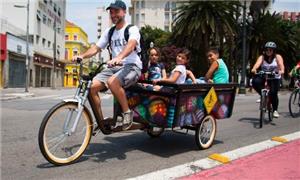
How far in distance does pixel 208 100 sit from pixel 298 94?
17.3 feet

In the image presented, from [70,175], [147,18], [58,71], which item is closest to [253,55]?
[58,71]

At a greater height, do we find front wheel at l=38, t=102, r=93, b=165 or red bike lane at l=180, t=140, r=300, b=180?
front wheel at l=38, t=102, r=93, b=165

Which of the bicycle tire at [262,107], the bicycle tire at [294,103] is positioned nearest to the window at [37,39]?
the bicycle tire at [294,103]

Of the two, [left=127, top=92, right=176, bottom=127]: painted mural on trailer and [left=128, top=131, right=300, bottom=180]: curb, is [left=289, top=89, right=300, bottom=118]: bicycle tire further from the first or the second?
[left=127, top=92, right=176, bottom=127]: painted mural on trailer

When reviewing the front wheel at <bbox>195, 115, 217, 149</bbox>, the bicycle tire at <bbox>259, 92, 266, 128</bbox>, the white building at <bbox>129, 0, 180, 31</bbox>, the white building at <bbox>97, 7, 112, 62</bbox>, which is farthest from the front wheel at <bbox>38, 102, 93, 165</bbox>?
the white building at <bbox>129, 0, 180, 31</bbox>

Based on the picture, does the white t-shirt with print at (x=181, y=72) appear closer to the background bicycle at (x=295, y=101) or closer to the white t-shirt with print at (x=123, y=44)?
the white t-shirt with print at (x=123, y=44)

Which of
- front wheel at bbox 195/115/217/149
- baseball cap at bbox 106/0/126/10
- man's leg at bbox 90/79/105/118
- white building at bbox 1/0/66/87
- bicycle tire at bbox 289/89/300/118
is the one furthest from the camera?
white building at bbox 1/0/66/87

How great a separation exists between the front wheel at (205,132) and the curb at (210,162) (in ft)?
1.32

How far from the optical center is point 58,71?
5828cm

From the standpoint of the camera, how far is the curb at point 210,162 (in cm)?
448

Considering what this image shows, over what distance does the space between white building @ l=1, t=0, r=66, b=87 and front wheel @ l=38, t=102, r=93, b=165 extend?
33194mm

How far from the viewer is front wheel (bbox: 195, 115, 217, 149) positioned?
5922mm

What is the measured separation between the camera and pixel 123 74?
5102 millimetres

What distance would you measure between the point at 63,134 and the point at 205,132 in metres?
2.37
